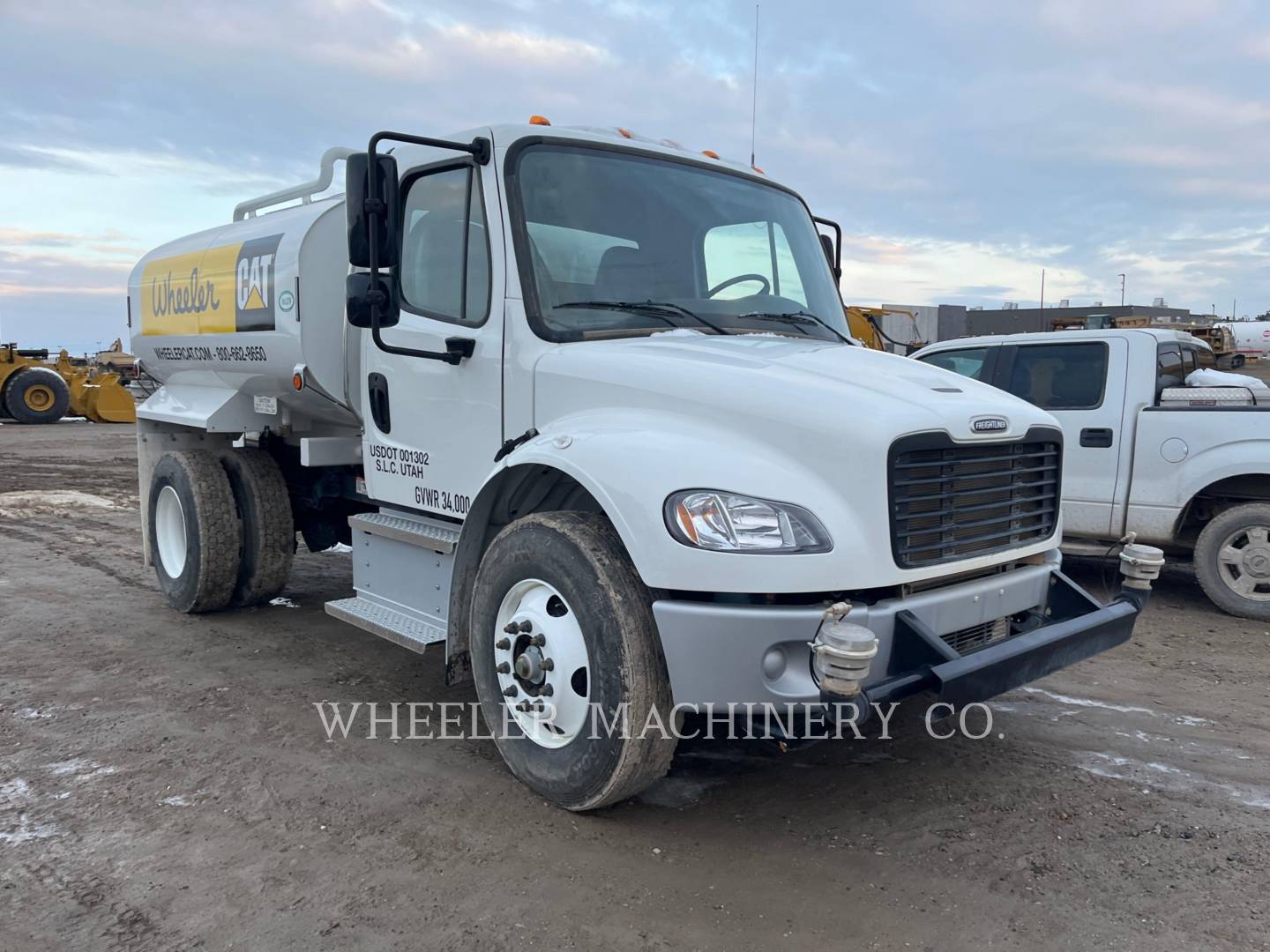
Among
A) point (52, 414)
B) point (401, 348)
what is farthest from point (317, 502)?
point (52, 414)

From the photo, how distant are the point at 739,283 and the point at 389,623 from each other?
2.28m

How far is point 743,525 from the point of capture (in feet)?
10.3

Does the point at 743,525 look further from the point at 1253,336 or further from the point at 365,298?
the point at 1253,336

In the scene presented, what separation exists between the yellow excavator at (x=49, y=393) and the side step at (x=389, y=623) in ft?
75.8

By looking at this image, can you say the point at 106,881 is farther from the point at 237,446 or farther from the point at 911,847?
the point at 237,446

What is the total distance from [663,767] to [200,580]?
4089 mm

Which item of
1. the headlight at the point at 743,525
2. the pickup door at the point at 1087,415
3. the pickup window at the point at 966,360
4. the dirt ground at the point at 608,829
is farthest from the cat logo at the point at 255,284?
the pickup door at the point at 1087,415

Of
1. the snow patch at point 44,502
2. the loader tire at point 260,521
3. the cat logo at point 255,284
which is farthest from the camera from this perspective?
the snow patch at point 44,502

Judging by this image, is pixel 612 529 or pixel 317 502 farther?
→ pixel 317 502

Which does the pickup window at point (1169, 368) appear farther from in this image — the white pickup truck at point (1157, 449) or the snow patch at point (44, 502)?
the snow patch at point (44, 502)

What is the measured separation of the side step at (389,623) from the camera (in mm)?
4414

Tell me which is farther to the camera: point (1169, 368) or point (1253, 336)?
point (1253, 336)

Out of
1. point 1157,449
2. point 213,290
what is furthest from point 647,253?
point 1157,449

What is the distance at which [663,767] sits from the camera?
3510mm
